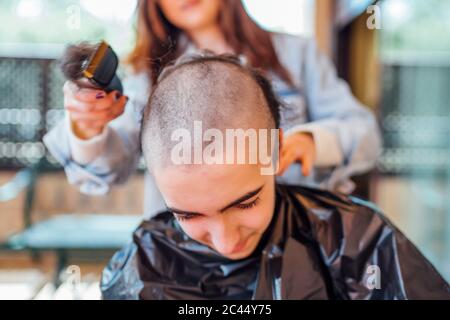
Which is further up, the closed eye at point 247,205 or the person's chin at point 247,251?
the closed eye at point 247,205

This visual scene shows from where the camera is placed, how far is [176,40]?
0.75 m

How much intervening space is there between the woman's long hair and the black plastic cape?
241 mm

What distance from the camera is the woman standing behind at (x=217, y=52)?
70 centimetres

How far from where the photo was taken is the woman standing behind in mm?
697

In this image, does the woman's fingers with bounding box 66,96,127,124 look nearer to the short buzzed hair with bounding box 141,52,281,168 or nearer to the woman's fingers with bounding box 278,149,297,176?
the short buzzed hair with bounding box 141,52,281,168

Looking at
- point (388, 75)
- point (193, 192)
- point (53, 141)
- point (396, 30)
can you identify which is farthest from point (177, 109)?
point (388, 75)

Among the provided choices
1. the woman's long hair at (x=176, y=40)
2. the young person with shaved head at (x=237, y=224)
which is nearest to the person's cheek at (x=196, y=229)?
the young person with shaved head at (x=237, y=224)

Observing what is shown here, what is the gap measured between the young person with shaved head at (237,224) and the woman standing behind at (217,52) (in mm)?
55

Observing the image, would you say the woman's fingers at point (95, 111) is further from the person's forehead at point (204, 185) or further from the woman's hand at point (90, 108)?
the person's forehead at point (204, 185)

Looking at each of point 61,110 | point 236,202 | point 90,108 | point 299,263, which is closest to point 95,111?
point 90,108

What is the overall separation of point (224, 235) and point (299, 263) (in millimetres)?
184

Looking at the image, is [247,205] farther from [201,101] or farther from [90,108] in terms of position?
[90,108]
